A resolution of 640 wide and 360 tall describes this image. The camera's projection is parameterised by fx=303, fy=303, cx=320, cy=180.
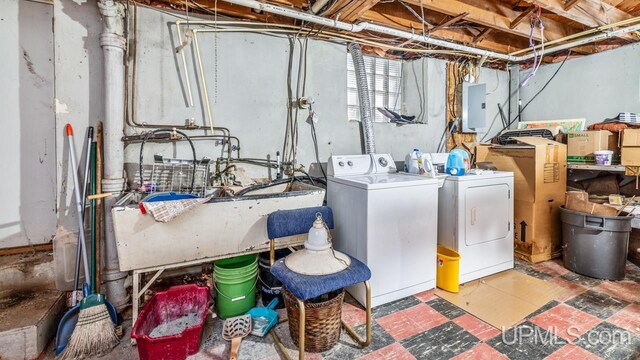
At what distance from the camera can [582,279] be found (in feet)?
8.36

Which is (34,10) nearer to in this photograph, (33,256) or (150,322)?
(33,256)

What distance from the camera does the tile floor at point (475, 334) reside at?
1.69m

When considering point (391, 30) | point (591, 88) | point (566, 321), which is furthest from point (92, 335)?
point (591, 88)

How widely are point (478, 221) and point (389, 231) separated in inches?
36.1

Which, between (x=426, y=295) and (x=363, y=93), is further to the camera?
(x=363, y=93)

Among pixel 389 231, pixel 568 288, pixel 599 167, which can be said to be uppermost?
pixel 599 167

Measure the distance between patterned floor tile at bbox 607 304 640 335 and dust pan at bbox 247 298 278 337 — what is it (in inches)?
85.3

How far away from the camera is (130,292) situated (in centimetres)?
225

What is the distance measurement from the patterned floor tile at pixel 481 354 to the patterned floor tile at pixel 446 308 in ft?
1.04

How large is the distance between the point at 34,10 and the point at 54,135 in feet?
2.97

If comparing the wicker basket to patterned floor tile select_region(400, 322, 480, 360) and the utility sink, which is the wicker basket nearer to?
patterned floor tile select_region(400, 322, 480, 360)

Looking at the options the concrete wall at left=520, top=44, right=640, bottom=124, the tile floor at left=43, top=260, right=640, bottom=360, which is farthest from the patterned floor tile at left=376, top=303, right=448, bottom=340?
the concrete wall at left=520, top=44, right=640, bottom=124

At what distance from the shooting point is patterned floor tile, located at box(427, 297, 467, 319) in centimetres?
208

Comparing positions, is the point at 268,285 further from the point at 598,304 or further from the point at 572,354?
the point at 598,304
